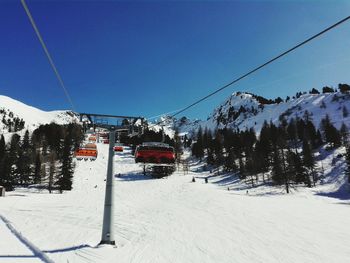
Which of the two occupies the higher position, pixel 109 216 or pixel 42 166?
pixel 42 166

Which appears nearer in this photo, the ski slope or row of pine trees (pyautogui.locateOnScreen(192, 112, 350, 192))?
the ski slope

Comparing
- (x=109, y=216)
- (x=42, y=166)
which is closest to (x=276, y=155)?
(x=109, y=216)

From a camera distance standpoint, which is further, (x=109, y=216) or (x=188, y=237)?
(x=188, y=237)

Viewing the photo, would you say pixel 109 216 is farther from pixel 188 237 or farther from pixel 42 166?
pixel 42 166

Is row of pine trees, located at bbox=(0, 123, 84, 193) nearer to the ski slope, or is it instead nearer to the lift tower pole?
the ski slope

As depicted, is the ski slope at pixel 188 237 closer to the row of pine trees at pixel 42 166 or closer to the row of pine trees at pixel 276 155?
the row of pine trees at pixel 42 166

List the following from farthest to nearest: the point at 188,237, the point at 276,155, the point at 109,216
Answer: the point at 276,155 → the point at 188,237 → the point at 109,216

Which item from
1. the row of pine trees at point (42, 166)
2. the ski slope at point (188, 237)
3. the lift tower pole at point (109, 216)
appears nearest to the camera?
the ski slope at point (188, 237)

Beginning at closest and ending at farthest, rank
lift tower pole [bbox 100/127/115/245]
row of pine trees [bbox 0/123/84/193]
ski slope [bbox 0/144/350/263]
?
ski slope [bbox 0/144/350/263] → lift tower pole [bbox 100/127/115/245] → row of pine trees [bbox 0/123/84/193]

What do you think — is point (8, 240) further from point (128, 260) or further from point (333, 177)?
point (333, 177)

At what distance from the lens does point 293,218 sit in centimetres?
1739

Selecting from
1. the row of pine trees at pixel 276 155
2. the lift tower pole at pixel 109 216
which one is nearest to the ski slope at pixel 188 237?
the lift tower pole at pixel 109 216

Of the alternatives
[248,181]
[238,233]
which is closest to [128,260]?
[238,233]

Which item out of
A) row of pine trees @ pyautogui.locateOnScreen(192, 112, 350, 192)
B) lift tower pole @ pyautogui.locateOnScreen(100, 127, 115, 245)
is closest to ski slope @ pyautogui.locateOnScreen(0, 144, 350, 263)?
lift tower pole @ pyautogui.locateOnScreen(100, 127, 115, 245)
